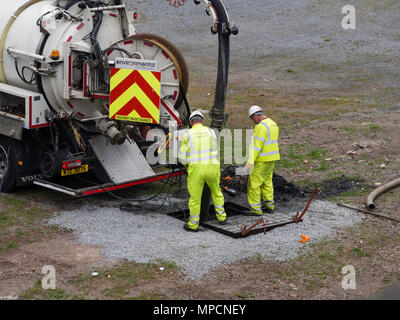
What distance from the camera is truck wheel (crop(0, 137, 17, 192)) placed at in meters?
9.38

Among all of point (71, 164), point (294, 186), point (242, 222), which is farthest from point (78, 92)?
point (294, 186)

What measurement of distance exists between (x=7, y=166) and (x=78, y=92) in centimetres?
171

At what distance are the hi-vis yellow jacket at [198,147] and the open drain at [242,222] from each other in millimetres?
831

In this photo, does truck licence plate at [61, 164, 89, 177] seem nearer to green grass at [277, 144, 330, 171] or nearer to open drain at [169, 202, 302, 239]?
open drain at [169, 202, 302, 239]

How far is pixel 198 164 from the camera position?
26.0 ft

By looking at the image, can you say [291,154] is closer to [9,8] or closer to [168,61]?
[168,61]

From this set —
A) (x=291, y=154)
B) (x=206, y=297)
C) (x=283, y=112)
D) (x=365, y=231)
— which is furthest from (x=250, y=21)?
(x=206, y=297)

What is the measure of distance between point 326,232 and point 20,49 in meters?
4.90

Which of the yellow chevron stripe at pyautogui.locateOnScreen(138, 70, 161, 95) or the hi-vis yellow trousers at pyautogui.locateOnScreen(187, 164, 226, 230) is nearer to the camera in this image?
the hi-vis yellow trousers at pyautogui.locateOnScreen(187, 164, 226, 230)

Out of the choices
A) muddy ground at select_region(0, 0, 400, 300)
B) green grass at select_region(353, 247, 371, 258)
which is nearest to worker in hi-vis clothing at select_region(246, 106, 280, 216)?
muddy ground at select_region(0, 0, 400, 300)

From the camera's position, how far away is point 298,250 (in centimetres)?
750

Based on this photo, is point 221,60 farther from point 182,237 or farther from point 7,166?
point 7,166

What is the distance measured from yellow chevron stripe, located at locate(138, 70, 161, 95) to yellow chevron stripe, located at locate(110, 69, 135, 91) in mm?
175

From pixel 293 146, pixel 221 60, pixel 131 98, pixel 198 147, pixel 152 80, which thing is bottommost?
pixel 293 146
